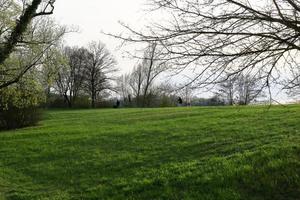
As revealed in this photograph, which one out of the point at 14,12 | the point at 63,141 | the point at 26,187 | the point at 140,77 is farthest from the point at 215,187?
the point at 140,77

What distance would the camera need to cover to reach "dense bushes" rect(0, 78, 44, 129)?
25.7 meters

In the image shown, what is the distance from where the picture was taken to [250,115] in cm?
2186

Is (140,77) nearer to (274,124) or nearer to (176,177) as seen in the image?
(274,124)

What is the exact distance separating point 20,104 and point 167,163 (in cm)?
1712

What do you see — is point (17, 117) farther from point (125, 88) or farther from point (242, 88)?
point (125, 88)

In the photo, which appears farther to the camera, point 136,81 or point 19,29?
point 136,81

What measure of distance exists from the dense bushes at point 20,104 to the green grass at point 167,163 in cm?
572

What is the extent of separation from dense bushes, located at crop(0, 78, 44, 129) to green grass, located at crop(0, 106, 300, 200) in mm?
5715

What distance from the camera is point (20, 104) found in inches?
1066

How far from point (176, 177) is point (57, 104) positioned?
6739 centimetres

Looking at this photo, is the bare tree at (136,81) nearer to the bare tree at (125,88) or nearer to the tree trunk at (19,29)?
the bare tree at (125,88)

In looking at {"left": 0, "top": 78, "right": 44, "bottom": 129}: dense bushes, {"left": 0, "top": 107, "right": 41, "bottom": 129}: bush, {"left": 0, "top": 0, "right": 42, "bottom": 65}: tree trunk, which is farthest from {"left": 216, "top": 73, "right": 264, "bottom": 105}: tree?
{"left": 0, "top": 107, "right": 41, "bottom": 129}: bush

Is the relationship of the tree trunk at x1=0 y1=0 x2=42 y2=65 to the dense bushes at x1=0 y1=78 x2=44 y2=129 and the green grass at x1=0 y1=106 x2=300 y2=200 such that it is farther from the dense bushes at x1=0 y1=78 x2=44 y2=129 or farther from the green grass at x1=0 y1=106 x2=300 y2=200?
the dense bushes at x1=0 y1=78 x2=44 y2=129

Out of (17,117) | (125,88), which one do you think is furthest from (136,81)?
(17,117)
